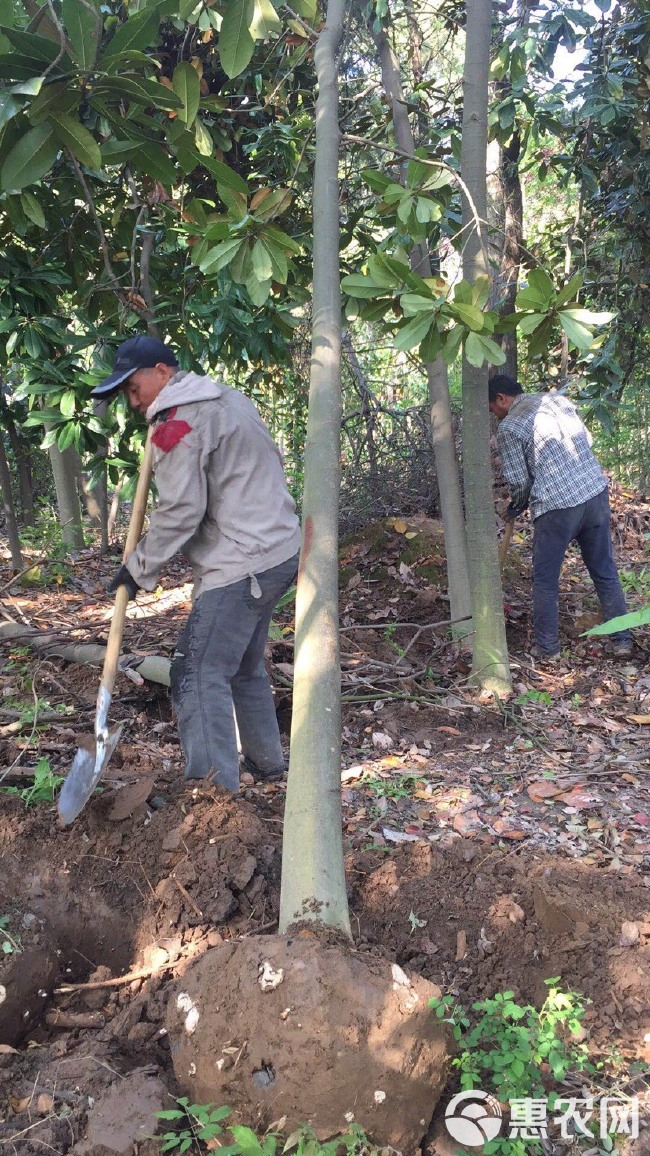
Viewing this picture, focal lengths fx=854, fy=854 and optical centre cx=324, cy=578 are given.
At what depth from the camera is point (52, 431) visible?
4367 millimetres

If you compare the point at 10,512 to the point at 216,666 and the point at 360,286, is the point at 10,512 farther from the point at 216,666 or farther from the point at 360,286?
the point at 360,286

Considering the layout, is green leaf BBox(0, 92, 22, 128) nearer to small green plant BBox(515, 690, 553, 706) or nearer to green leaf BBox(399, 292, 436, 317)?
green leaf BBox(399, 292, 436, 317)

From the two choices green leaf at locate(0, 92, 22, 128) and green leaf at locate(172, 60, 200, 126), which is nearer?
green leaf at locate(0, 92, 22, 128)

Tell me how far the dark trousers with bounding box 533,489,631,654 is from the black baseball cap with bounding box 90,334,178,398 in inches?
119

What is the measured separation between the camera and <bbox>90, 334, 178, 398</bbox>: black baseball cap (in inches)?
134

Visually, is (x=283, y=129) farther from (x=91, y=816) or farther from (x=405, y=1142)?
(x=405, y=1142)

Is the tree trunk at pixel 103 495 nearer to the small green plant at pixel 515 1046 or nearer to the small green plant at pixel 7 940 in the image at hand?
the small green plant at pixel 7 940

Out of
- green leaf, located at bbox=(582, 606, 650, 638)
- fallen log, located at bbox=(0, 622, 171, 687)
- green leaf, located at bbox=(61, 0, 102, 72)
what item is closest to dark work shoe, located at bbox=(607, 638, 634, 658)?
fallen log, located at bbox=(0, 622, 171, 687)

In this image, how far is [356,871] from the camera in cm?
289

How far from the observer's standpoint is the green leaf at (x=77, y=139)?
117 inches

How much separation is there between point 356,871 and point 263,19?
2913 millimetres

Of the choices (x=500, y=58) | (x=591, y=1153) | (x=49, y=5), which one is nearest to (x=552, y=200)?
(x=500, y=58)

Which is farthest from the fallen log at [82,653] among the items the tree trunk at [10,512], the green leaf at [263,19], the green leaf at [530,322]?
the green leaf at [263,19]

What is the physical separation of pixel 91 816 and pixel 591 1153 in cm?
188
